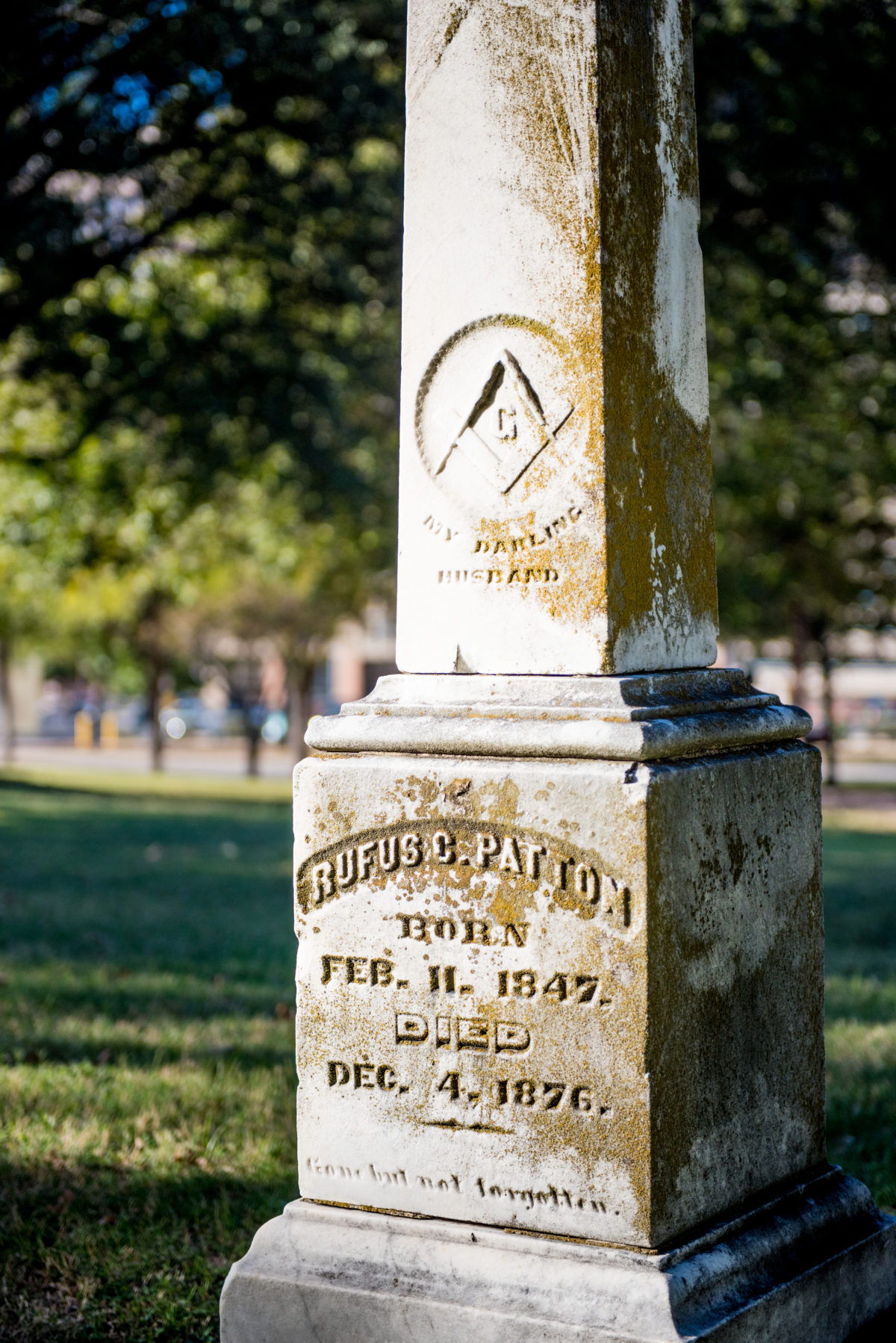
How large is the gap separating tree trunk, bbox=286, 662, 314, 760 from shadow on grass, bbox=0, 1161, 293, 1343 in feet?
76.9

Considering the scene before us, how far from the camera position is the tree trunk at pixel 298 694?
93.8ft

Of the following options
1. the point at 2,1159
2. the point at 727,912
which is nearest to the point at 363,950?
the point at 727,912

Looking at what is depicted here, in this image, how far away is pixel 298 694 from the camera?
1141 inches

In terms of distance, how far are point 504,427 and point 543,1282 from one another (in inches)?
69.0

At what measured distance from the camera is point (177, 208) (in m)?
14.1

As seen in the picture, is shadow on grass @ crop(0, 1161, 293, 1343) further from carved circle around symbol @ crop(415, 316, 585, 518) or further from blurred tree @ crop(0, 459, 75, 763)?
blurred tree @ crop(0, 459, 75, 763)

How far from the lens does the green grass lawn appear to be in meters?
3.87

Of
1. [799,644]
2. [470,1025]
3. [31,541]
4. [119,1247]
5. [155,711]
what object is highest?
[31,541]

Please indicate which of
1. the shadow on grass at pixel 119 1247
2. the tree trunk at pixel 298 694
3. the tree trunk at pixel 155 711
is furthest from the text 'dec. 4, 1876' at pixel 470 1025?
the tree trunk at pixel 155 711

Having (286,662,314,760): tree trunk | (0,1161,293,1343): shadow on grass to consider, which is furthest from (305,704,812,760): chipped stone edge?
(286,662,314,760): tree trunk

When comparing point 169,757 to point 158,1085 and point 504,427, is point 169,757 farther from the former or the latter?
point 504,427

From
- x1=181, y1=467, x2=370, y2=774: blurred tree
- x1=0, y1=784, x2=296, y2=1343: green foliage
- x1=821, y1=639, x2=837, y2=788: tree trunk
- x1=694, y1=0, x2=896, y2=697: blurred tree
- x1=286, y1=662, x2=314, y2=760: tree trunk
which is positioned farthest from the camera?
x1=286, y1=662, x2=314, y2=760: tree trunk

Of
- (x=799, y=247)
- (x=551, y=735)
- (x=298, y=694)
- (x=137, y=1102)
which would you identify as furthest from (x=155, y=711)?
(x=551, y=735)

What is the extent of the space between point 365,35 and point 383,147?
4255mm
